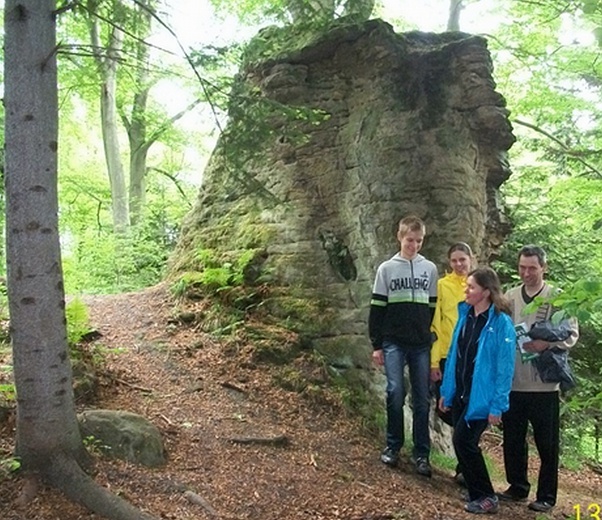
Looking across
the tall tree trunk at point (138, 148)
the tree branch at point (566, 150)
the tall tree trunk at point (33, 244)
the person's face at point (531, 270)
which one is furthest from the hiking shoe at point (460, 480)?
the tall tree trunk at point (138, 148)

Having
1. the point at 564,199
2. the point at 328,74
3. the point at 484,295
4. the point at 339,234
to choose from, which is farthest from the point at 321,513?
the point at 564,199

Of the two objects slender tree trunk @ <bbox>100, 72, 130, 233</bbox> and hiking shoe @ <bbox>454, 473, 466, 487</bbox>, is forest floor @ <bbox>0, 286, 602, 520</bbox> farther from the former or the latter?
slender tree trunk @ <bbox>100, 72, 130, 233</bbox>

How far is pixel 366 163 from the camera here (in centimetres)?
850

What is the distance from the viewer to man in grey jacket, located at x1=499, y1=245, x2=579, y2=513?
5367mm

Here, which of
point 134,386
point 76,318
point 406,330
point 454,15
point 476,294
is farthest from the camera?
point 454,15

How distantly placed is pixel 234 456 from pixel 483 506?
2.25 meters

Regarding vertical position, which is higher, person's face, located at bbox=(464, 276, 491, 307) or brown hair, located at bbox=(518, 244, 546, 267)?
brown hair, located at bbox=(518, 244, 546, 267)

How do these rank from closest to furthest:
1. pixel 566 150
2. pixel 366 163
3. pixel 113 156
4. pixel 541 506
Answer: pixel 541 506
pixel 366 163
pixel 566 150
pixel 113 156

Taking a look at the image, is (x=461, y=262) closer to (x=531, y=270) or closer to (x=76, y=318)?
(x=531, y=270)

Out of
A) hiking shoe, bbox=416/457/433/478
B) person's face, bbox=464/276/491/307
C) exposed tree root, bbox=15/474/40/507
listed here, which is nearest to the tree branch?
person's face, bbox=464/276/491/307

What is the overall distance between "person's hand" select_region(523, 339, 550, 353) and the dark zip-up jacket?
95 centimetres

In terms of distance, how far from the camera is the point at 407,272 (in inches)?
233

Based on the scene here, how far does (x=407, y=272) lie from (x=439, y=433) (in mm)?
2816

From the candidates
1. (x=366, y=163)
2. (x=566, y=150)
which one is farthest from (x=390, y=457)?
(x=566, y=150)
